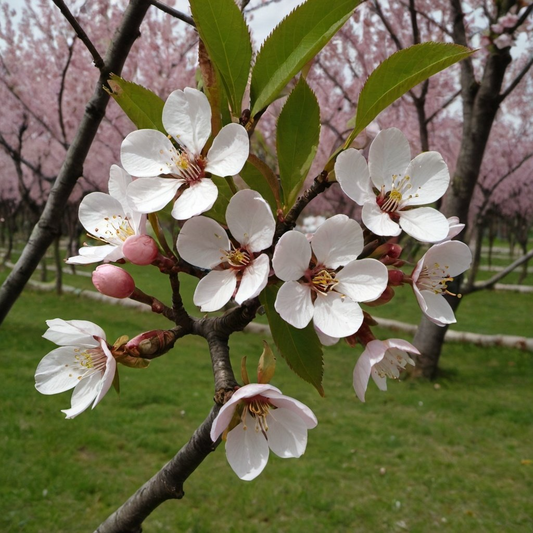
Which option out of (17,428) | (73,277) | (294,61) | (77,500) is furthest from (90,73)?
(294,61)

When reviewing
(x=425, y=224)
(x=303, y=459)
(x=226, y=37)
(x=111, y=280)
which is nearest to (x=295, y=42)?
(x=226, y=37)

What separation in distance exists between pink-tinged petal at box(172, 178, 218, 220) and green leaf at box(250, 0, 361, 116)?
0.15 metres

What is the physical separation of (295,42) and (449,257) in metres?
0.38

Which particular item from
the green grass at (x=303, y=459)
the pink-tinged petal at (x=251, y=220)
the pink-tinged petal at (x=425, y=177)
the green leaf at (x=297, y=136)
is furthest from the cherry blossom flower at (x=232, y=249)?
the green grass at (x=303, y=459)

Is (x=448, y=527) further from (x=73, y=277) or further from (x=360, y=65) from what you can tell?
(x=73, y=277)

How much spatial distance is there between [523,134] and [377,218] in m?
14.8

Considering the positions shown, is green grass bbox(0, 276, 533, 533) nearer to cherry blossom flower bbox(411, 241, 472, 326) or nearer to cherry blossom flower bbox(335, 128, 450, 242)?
cherry blossom flower bbox(411, 241, 472, 326)

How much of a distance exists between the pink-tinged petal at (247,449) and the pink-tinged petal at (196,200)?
278 millimetres

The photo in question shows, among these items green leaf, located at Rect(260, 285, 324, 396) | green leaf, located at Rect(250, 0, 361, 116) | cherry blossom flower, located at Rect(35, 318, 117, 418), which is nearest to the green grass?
cherry blossom flower, located at Rect(35, 318, 117, 418)

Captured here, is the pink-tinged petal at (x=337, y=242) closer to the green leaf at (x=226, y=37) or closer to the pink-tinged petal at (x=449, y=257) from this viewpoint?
the pink-tinged petal at (x=449, y=257)

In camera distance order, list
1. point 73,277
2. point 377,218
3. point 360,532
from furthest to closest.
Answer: point 73,277 → point 360,532 → point 377,218

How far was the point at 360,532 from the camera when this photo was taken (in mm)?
3061

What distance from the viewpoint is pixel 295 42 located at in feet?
2.25

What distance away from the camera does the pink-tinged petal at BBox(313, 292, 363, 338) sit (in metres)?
0.62
